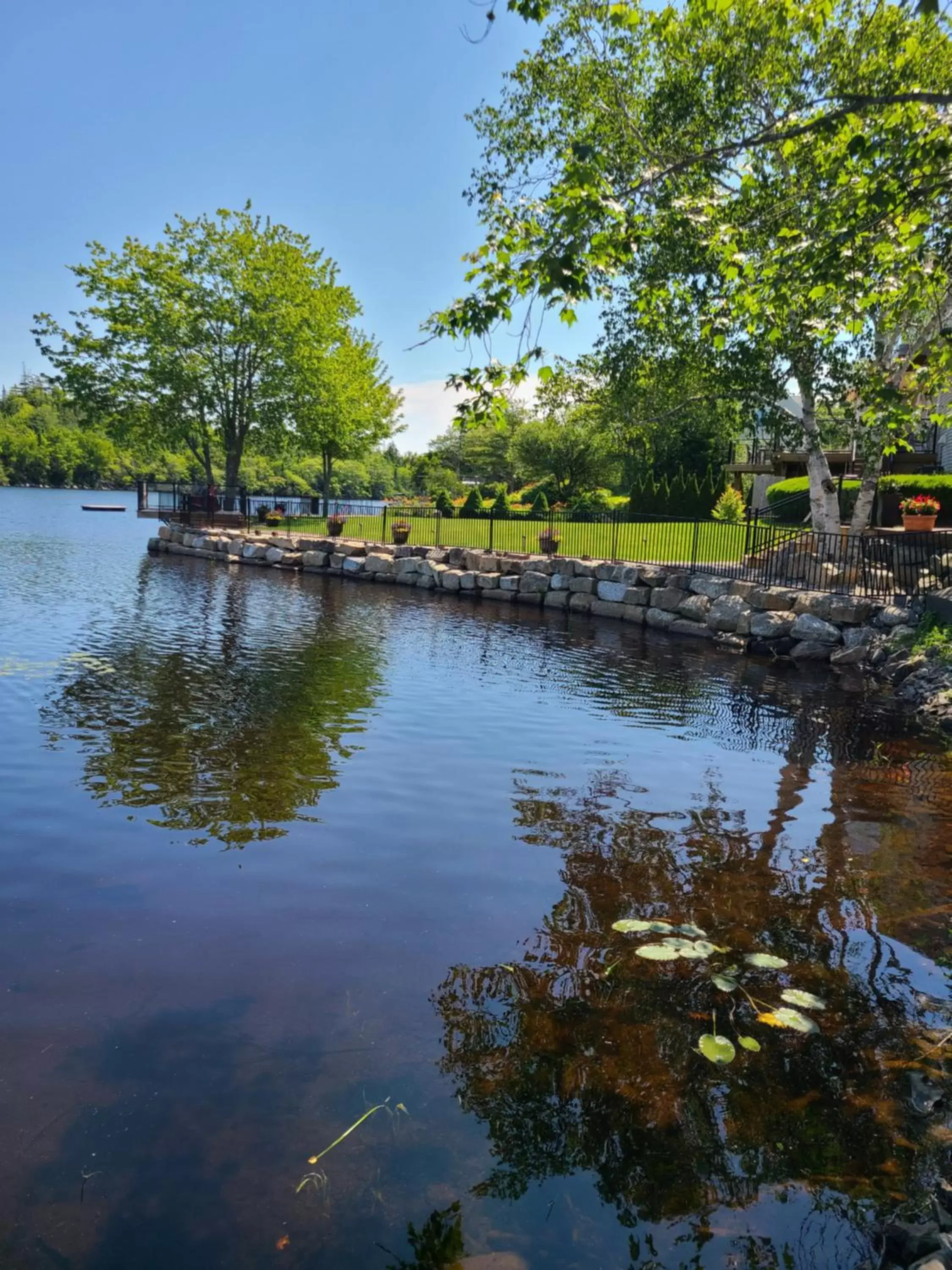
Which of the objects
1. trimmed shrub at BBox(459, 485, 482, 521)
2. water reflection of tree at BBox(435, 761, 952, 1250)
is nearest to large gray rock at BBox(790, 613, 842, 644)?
water reflection of tree at BBox(435, 761, 952, 1250)

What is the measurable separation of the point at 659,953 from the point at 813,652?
41.7ft

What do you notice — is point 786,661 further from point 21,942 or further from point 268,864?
point 21,942

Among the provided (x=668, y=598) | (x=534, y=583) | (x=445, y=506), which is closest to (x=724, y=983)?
(x=668, y=598)

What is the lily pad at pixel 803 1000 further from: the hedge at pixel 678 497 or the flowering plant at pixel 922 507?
the hedge at pixel 678 497

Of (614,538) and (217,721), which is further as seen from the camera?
(614,538)

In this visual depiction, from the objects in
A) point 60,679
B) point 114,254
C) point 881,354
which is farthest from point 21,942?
point 114,254

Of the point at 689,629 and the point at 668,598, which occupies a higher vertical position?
the point at 668,598

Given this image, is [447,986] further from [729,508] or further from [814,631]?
[729,508]

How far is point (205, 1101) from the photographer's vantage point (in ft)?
10.8

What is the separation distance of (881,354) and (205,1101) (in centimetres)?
1873

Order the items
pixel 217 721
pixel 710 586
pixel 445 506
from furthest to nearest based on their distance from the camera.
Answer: pixel 445 506 → pixel 710 586 → pixel 217 721

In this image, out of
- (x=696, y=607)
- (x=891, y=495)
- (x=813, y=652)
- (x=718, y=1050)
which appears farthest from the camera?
(x=891, y=495)

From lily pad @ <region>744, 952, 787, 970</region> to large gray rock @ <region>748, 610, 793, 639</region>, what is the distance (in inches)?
505

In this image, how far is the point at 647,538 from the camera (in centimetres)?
2320
